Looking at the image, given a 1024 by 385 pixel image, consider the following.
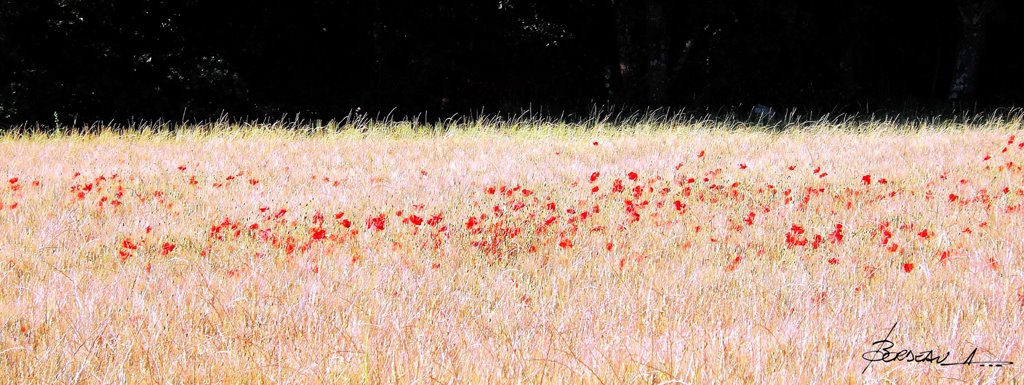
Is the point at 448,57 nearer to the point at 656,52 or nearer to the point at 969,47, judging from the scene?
the point at 656,52

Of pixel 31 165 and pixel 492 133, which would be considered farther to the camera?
pixel 492 133

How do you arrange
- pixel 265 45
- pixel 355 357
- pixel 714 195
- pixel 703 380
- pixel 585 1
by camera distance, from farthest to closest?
pixel 585 1, pixel 265 45, pixel 714 195, pixel 355 357, pixel 703 380

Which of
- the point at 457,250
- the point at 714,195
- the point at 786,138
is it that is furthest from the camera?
the point at 786,138

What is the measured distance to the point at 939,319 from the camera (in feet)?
11.7

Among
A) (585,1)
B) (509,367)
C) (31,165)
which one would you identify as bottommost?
(31,165)

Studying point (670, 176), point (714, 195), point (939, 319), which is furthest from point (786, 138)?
point (939, 319)

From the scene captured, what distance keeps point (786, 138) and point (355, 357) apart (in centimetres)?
842

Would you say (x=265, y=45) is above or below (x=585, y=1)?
below

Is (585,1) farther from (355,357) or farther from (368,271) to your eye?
(355,357)
